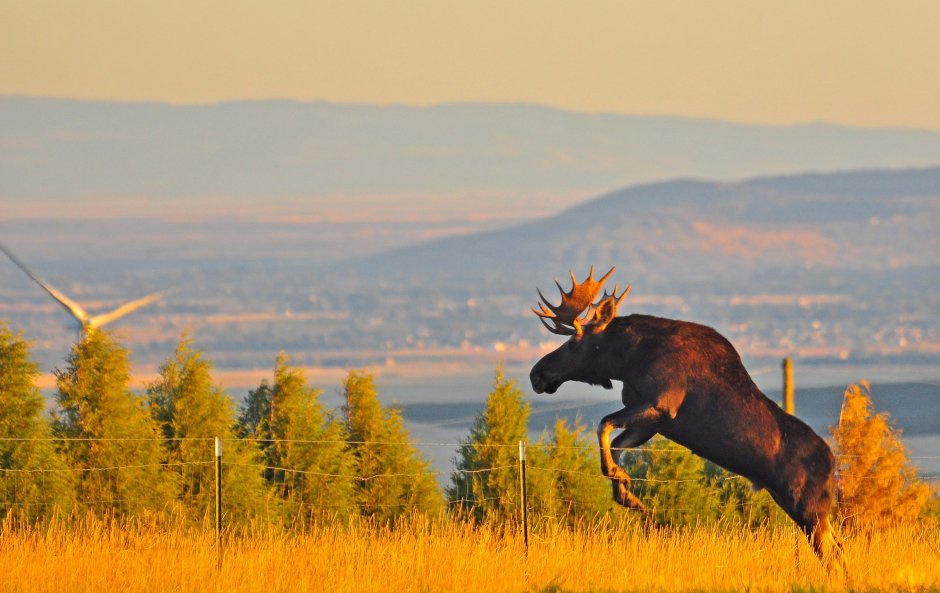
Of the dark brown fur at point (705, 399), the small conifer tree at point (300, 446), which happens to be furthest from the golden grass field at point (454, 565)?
the small conifer tree at point (300, 446)

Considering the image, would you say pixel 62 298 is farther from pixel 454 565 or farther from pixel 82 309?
pixel 454 565

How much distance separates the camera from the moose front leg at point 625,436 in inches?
558

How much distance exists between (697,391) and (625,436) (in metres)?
0.78

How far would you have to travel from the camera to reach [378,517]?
90.2 ft

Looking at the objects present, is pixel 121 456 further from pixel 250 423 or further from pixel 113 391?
pixel 250 423

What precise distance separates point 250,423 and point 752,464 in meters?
15.0

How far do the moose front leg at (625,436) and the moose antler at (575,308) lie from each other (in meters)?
0.90

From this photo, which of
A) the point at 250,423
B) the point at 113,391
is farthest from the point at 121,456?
the point at 250,423

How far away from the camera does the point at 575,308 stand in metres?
15.1

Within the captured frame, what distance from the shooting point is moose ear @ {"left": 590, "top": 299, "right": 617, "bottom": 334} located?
14859 mm

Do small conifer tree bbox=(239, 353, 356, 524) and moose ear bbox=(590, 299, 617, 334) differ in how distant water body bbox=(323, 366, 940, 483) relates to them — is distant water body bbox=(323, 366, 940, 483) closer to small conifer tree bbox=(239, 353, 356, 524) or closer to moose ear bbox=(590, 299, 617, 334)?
small conifer tree bbox=(239, 353, 356, 524)

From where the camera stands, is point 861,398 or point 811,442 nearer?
point 811,442

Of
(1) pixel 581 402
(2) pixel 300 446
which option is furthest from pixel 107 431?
(1) pixel 581 402

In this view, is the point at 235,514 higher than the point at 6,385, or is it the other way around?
the point at 6,385
